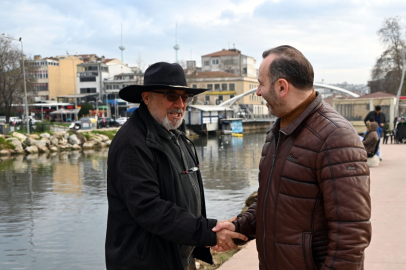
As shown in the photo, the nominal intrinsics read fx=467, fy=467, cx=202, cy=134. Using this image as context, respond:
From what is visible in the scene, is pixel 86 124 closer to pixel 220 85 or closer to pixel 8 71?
pixel 8 71

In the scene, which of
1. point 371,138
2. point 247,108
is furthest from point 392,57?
point 371,138

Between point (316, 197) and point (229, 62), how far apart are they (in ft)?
318

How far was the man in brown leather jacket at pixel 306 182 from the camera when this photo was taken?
6.33 feet

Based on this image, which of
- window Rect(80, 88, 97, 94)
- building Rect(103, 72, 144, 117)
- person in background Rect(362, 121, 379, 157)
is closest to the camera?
person in background Rect(362, 121, 379, 157)

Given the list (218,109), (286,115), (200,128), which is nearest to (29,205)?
(286,115)

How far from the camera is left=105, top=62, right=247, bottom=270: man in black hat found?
8.13ft

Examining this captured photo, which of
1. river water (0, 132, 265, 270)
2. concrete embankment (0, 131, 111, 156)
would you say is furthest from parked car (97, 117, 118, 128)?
river water (0, 132, 265, 270)

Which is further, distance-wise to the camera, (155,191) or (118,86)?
(118,86)

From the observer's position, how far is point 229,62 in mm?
97688

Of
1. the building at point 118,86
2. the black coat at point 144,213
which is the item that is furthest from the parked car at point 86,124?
the black coat at point 144,213

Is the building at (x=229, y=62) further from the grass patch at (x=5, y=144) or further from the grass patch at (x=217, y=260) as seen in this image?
the grass patch at (x=217, y=260)

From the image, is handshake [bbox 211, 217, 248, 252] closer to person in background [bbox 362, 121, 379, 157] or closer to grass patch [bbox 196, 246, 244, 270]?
grass patch [bbox 196, 246, 244, 270]

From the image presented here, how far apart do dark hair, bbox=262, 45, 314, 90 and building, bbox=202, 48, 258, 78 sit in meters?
95.2

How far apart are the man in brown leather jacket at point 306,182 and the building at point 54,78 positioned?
8218 centimetres
